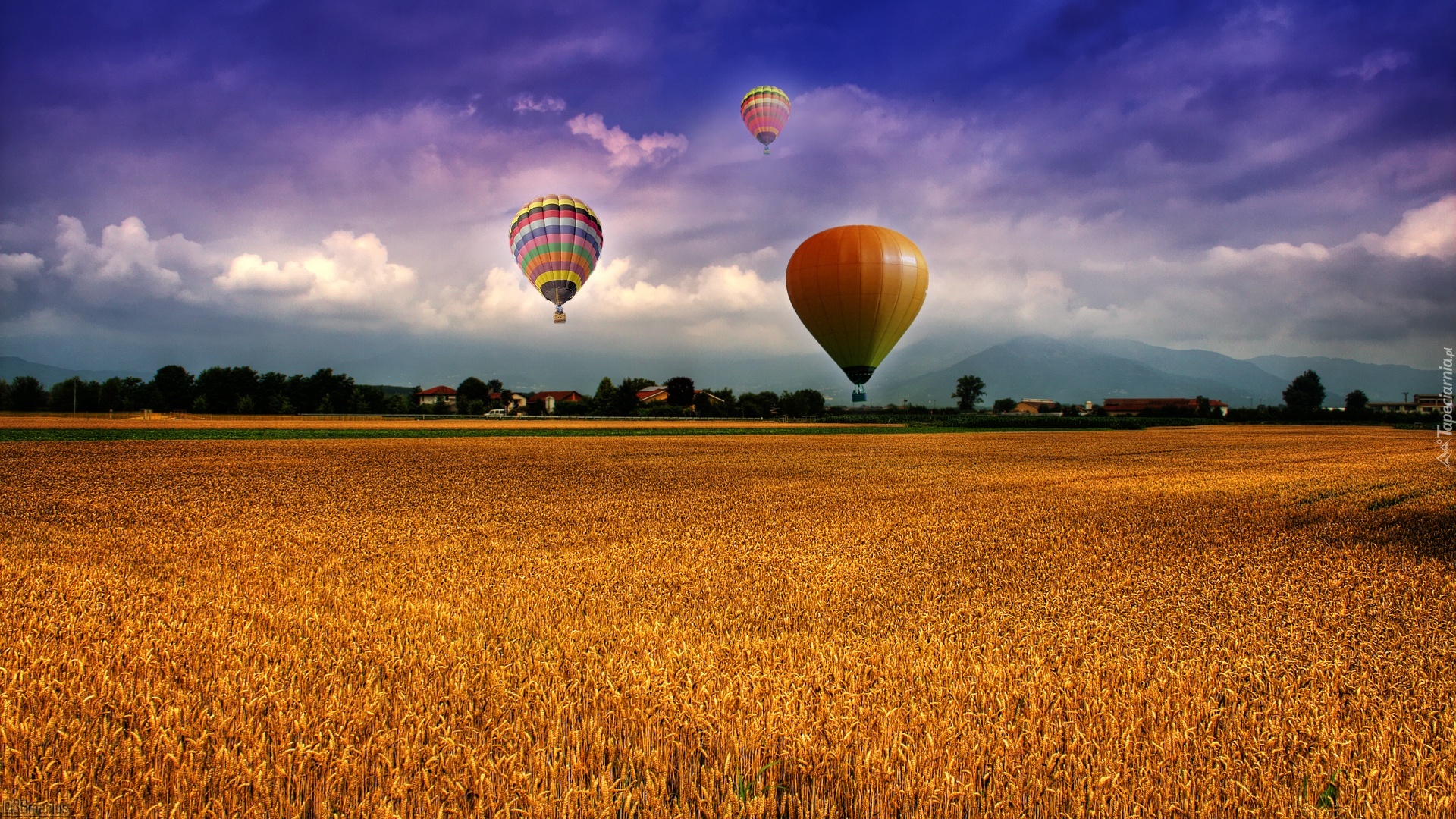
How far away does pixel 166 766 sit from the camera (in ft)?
9.52

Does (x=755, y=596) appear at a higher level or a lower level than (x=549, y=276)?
lower

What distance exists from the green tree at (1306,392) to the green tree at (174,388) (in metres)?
206

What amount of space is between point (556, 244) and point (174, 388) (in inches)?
3412

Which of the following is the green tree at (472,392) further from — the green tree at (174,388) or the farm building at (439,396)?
the green tree at (174,388)

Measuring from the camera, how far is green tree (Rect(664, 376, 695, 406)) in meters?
142

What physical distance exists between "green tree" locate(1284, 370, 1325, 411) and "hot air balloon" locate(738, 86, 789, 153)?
14216 centimetres

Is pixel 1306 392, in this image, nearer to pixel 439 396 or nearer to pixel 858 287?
pixel 858 287

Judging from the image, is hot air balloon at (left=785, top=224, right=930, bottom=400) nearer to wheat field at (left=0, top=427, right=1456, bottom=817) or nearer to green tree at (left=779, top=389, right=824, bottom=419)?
wheat field at (left=0, top=427, right=1456, bottom=817)

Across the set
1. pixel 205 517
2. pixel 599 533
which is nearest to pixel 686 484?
pixel 599 533

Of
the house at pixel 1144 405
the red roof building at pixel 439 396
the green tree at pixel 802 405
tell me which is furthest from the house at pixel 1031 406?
the red roof building at pixel 439 396

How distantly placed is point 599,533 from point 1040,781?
7171 mm

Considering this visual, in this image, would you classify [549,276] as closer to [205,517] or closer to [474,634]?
[205,517]

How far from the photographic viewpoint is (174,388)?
9950cm

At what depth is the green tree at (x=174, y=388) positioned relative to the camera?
9812 centimetres
